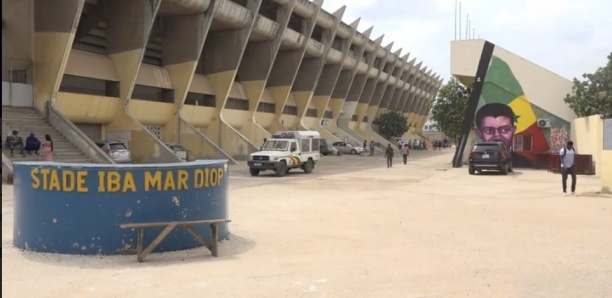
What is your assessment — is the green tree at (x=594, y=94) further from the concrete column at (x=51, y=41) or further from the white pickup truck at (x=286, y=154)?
the concrete column at (x=51, y=41)

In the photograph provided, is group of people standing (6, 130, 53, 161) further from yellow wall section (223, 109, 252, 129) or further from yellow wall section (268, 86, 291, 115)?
yellow wall section (268, 86, 291, 115)

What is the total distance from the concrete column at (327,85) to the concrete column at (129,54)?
28073 millimetres

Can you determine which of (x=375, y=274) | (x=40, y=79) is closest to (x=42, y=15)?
(x=40, y=79)

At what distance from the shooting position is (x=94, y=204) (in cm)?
739

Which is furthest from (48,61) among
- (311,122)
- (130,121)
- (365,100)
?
(365,100)

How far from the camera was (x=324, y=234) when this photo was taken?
9328 millimetres

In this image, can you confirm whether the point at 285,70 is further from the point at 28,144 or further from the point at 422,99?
the point at 422,99

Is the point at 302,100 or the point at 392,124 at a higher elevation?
the point at 302,100

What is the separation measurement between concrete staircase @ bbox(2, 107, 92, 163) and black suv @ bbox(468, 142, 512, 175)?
18.4 m

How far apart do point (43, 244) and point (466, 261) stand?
621 centimetres

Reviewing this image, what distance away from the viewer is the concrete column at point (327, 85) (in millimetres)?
53750

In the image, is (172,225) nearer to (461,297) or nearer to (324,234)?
(324,234)

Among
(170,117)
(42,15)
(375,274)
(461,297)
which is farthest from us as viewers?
(170,117)

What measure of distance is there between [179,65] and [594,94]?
80.6 ft
